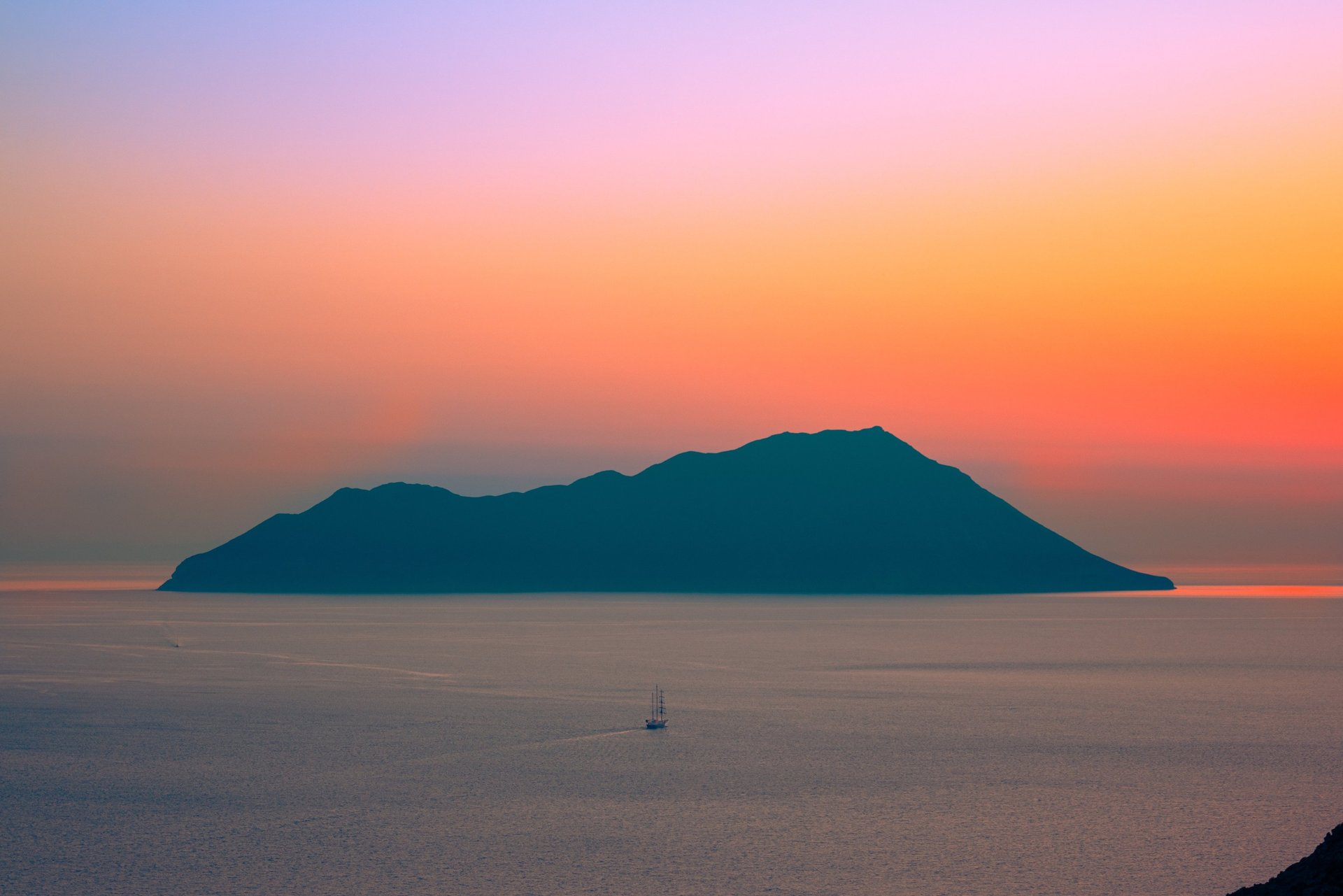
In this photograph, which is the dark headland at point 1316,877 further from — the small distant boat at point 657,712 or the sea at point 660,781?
the small distant boat at point 657,712

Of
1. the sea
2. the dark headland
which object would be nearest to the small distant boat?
the sea

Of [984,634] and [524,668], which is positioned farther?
[984,634]

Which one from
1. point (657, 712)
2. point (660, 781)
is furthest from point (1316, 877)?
point (657, 712)

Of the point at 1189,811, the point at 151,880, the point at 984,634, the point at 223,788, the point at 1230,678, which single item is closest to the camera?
the point at 151,880

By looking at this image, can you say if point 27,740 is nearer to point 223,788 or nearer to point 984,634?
point 223,788

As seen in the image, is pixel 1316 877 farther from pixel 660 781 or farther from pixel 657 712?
pixel 657 712

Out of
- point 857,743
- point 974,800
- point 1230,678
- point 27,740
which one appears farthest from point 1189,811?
point 1230,678

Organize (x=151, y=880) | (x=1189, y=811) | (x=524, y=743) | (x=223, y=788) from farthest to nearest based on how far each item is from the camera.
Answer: (x=524, y=743) → (x=223, y=788) → (x=1189, y=811) → (x=151, y=880)
